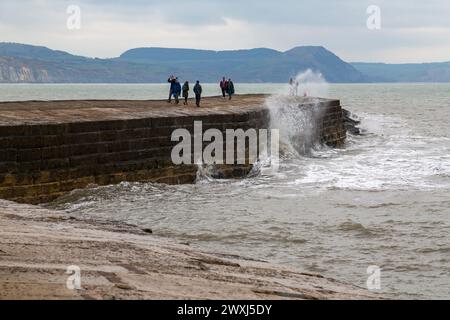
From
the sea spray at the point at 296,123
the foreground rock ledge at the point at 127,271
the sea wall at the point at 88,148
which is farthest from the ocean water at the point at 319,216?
the sea spray at the point at 296,123

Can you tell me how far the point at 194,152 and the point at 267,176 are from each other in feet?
7.22

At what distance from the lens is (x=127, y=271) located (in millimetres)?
5934

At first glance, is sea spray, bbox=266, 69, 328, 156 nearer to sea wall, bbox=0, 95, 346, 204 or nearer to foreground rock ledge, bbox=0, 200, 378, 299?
sea wall, bbox=0, 95, 346, 204

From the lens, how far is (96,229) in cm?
840

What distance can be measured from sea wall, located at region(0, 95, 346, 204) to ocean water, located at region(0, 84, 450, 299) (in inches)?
16.5

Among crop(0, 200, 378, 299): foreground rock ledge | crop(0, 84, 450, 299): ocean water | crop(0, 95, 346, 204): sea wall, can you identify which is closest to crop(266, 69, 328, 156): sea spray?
crop(0, 84, 450, 299): ocean water

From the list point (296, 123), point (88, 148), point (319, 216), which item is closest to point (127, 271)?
point (319, 216)

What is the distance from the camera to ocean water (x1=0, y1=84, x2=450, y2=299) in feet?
31.4

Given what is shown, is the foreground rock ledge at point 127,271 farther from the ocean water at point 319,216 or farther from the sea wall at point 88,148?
the sea wall at point 88,148

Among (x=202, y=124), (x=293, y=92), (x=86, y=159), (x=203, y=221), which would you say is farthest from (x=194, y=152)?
(x=293, y=92)

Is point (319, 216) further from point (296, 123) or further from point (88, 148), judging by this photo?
point (296, 123)

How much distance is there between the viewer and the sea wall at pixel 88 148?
13.6 metres

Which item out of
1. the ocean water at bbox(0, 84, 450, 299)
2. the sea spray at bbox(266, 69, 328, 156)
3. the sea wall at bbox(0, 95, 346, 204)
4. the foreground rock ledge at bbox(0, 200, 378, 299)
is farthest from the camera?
the sea spray at bbox(266, 69, 328, 156)
